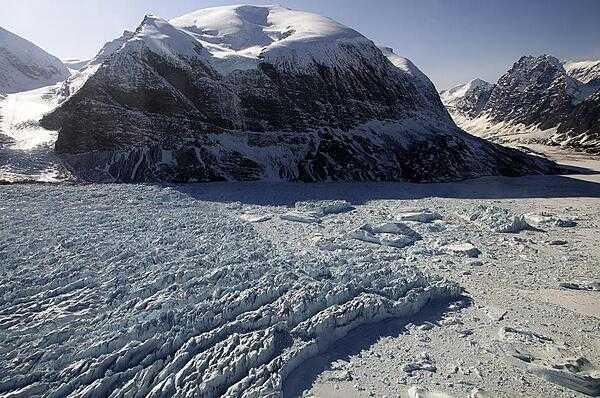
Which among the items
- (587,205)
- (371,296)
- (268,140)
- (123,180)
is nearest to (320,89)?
(268,140)

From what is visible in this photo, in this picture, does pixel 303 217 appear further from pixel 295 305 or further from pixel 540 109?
pixel 540 109

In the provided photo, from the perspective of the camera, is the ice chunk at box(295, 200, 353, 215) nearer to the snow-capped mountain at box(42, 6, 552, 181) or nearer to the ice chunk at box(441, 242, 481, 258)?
the ice chunk at box(441, 242, 481, 258)

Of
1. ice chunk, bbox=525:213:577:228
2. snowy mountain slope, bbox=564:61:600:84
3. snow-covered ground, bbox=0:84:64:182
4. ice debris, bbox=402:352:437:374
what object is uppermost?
snowy mountain slope, bbox=564:61:600:84

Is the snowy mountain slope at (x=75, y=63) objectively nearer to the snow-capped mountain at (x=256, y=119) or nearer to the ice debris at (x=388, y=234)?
the snow-capped mountain at (x=256, y=119)

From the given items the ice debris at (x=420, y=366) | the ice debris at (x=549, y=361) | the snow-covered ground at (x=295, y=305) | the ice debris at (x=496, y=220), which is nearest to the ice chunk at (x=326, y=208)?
the snow-covered ground at (x=295, y=305)

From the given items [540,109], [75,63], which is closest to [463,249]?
[540,109]

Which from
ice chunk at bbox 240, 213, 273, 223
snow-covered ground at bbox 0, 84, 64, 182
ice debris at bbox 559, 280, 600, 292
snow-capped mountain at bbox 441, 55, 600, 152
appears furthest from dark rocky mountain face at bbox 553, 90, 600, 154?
snow-covered ground at bbox 0, 84, 64, 182
